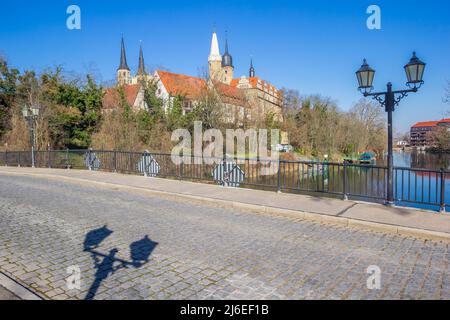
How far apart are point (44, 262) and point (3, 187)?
32.5 feet

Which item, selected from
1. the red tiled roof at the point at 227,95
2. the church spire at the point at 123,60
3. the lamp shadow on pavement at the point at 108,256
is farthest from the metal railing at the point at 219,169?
the church spire at the point at 123,60

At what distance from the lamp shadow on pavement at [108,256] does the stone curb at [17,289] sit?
25.8 inches

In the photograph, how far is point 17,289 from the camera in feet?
12.6

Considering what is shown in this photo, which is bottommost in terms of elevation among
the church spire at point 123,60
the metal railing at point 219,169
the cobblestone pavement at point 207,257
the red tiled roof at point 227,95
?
the cobblestone pavement at point 207,257

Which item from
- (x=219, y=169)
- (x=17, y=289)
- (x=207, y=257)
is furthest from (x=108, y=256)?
(x=219, y=169)

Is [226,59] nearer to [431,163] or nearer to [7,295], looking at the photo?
[431,163]

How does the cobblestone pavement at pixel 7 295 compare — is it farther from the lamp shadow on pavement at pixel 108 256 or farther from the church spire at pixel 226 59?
the church spire at pixel 226 59

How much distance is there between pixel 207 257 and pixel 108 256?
1.63m

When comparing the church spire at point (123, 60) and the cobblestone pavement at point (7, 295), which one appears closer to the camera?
the cobblestone pavement at point (7, 295)

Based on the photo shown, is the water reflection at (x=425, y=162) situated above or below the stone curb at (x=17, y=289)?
below

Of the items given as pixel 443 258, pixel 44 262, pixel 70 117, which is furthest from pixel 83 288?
pixel 70 117

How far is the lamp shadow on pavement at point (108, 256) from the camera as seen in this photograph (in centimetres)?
422
